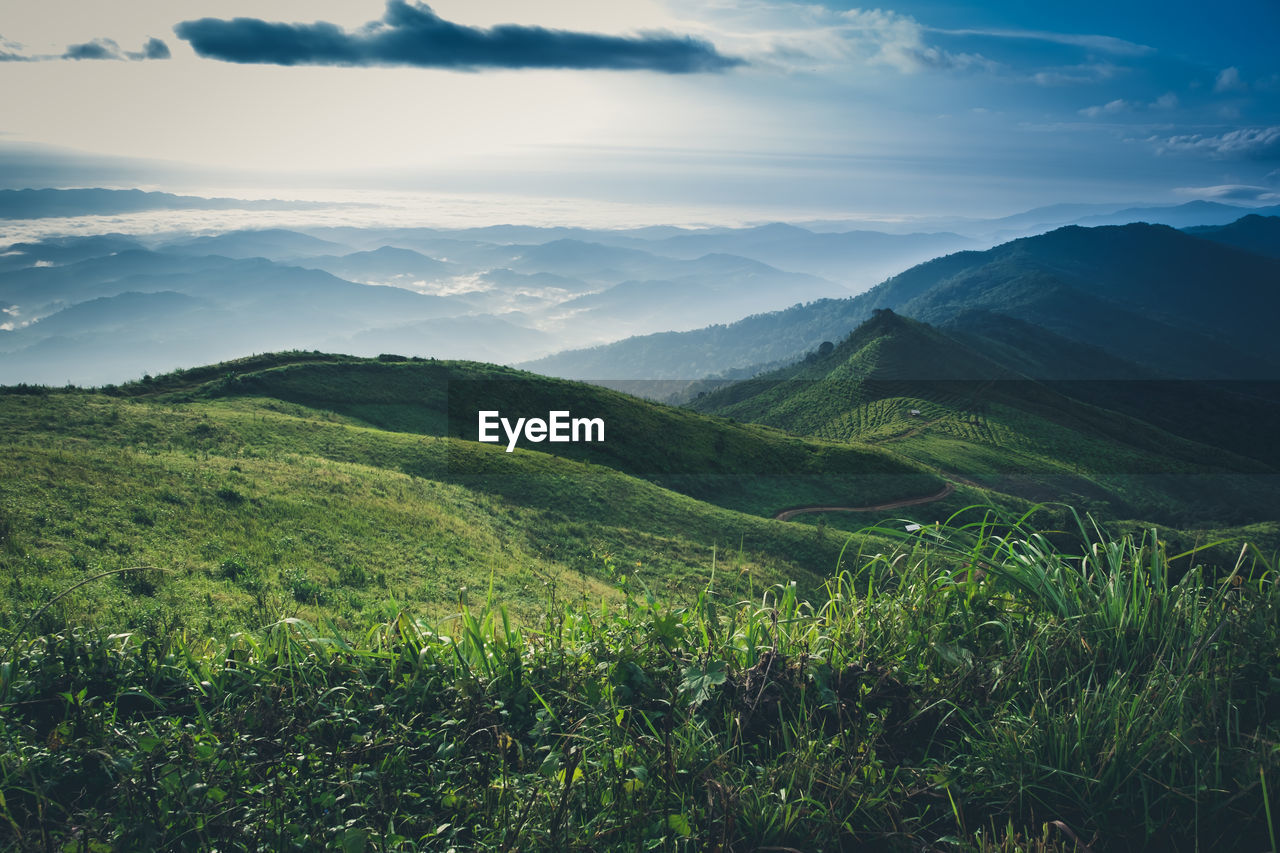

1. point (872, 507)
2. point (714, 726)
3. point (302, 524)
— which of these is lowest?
point (872, 507)

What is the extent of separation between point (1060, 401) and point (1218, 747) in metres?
159

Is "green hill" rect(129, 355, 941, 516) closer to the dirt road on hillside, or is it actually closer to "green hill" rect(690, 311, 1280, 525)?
the dirt road on hillside

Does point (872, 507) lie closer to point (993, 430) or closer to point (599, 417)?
point (599, 417)

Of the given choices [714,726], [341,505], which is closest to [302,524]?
[341,505]

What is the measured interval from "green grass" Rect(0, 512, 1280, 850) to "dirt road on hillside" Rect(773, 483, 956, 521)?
1849 inches

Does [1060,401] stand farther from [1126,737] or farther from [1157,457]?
[1126,737]

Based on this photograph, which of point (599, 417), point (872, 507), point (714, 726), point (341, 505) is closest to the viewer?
point (714, 726)

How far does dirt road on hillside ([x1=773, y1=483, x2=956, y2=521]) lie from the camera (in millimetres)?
53531

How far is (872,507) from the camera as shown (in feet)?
195

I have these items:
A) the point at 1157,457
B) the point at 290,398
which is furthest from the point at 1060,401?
the point at 290,398

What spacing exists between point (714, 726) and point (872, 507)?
60.0m

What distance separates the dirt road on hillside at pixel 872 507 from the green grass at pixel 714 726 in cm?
4697

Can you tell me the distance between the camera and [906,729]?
348cm

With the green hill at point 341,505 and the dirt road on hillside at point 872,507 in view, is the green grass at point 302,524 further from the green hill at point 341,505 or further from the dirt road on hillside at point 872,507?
the dirt road on hillside at point 872,507
